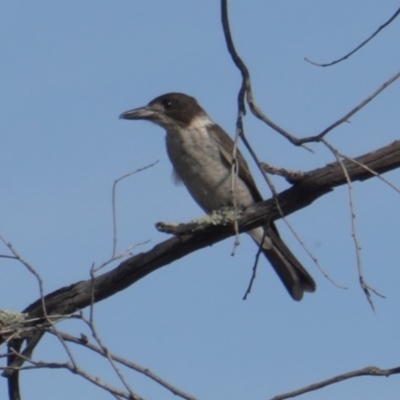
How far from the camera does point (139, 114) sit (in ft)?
26.3

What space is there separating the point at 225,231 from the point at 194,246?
0.17 m

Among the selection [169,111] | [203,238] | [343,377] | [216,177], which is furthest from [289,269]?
[343,377]

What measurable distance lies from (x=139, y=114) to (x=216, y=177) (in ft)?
2.79

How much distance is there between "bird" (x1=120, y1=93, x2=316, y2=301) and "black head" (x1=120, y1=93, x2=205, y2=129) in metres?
0.03

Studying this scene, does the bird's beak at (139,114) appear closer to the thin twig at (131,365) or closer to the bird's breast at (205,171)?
the bird's breast at (205,171)

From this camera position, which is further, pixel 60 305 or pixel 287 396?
pixel 60 305

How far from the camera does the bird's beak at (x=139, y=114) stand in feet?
26.4

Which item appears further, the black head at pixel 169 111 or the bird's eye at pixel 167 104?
the bird's eye at pixel 167 104

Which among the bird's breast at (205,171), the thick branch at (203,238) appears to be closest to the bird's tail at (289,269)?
the bird's breast at (205,171)

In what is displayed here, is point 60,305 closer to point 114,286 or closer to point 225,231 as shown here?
point 114,286

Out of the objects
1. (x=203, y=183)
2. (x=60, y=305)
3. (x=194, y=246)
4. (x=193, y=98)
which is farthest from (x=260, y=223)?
(x=193, y=98)

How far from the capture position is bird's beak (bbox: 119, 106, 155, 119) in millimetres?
8039

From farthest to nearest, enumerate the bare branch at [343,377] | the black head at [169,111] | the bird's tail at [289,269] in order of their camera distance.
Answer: the black head at [169,111] < the bird's tail at [289,269] < the bare branch at [343,377]

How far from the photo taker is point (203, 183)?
294 inches
